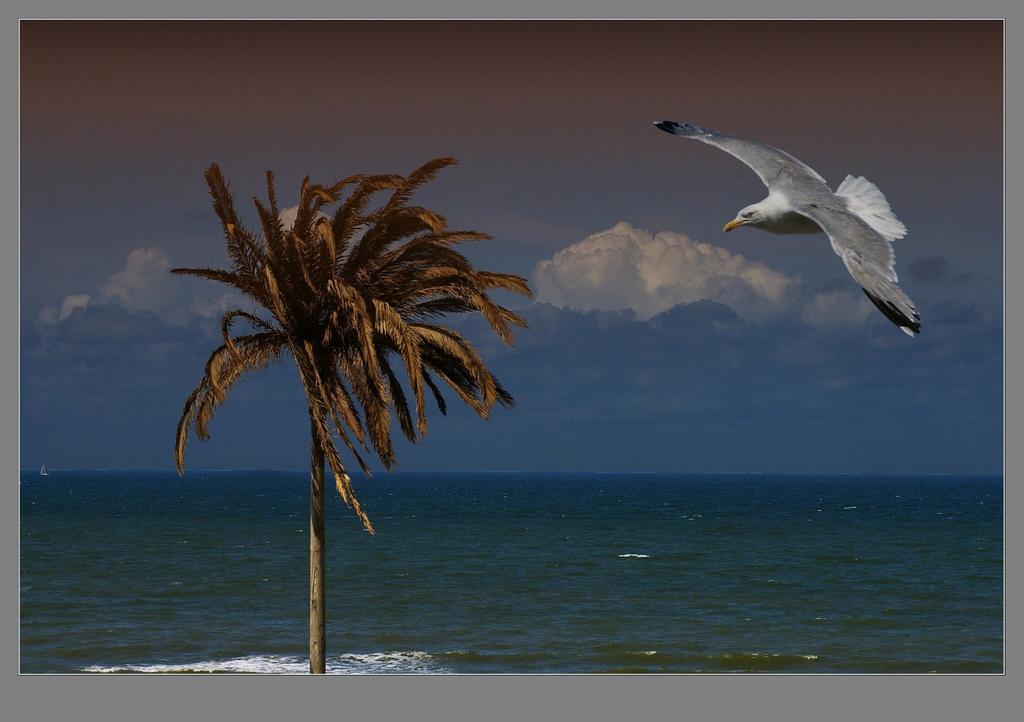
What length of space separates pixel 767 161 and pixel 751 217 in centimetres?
219

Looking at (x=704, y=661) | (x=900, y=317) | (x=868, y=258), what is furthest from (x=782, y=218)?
(x=704, y=661)

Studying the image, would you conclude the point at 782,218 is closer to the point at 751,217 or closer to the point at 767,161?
the point at 751,217

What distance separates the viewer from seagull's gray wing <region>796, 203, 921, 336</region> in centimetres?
1185

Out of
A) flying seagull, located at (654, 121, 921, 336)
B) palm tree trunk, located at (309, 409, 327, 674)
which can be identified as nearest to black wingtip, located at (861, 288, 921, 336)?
flying seagull, located at (654, 121, 921, 336)

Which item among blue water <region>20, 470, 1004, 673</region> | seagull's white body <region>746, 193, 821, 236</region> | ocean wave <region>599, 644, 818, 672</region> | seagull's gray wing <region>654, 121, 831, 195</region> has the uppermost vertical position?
seagull's gray wing <region>654, 121, 831, 195</region>

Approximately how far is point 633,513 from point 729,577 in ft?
181

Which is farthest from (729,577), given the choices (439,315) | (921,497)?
(921,497)

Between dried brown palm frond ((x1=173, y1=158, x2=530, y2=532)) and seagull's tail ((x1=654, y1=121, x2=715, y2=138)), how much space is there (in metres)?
2.81

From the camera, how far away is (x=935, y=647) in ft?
138

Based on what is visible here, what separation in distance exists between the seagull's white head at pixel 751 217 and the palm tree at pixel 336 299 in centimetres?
377

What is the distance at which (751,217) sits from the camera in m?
14.8

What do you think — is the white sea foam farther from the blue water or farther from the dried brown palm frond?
the dried brown palm frond

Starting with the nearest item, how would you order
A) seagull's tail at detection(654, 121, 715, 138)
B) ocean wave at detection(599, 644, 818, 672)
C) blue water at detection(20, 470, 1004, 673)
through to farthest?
seagull's tail at detection(654, 121, 715, 138) < ocean wave at detection(599, 644, 818, 672) < blue water at detection(20, 470, 1004, 673)

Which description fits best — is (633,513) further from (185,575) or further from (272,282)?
(272,282)
